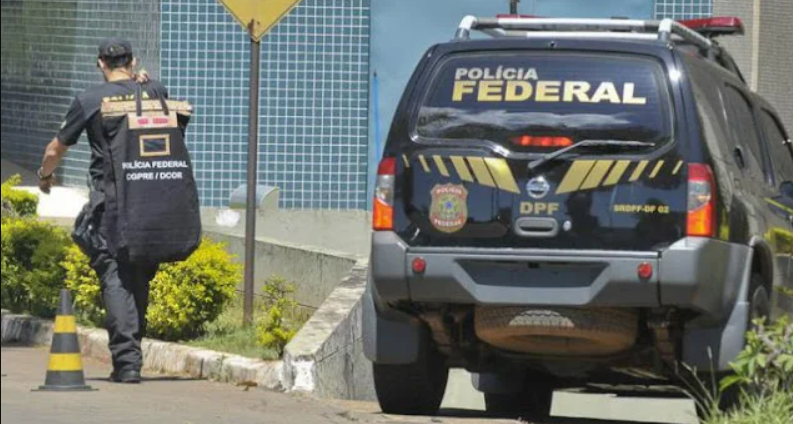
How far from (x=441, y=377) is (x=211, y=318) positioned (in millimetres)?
2663

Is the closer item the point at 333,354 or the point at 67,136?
the point at 67,136

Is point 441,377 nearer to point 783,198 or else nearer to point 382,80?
point 783,198

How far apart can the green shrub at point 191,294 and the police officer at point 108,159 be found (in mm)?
1486

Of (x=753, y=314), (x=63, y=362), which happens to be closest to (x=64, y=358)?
(x=63, y=362)

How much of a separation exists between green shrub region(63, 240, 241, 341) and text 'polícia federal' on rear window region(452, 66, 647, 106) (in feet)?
10.7

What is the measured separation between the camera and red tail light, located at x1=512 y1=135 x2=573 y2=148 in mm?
8711

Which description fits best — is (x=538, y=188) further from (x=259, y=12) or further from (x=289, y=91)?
(x=289, y=91)

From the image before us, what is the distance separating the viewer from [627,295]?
8.55 metres

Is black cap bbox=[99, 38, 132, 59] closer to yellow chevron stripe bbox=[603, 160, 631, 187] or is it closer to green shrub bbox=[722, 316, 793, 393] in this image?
yellow chevron stripe bbox=[603, 160, 631, 187]

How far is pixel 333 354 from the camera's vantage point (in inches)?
415

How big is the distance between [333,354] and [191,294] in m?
1.47

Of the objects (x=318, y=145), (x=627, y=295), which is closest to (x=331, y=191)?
(x=318, y=145)

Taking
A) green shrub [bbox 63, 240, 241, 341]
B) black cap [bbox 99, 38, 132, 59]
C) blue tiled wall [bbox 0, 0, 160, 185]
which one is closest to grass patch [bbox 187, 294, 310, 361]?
green shrub [bbox 63, 240, 241, 341]

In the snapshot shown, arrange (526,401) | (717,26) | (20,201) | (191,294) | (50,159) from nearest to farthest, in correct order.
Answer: (50,159), (717,26), (526,401), (191,294), (20,201)
